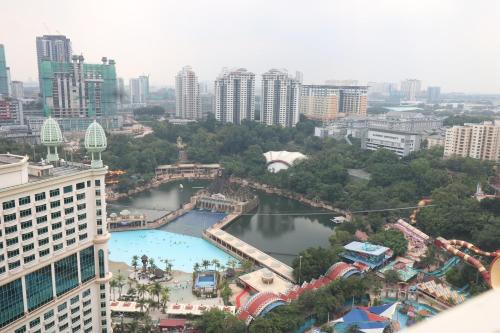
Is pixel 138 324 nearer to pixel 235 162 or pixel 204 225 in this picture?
pixel 204 225

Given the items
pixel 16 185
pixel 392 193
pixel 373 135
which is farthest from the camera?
pixel 373 135

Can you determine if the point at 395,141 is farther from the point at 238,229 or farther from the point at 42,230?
the point at 42,230

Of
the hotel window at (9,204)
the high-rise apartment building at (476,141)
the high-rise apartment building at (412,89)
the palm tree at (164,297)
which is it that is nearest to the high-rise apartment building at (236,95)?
the high-rise apartment building at (476,141)

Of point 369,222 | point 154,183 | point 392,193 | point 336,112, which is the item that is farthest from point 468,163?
point 336,112

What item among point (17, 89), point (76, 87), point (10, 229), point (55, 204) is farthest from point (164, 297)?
point (17, 89)

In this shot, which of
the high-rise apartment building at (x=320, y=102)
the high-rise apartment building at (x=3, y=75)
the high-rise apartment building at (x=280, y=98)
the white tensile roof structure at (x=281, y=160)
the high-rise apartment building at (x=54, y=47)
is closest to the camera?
the white tensile roof structure at (x=281, y=160)

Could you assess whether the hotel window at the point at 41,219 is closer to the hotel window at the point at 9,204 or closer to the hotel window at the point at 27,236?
the hotel window at the point at 27,236

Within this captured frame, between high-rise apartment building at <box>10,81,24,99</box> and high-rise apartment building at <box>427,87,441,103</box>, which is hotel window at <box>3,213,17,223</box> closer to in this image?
high-rise apartment building at <box>10,81,24,99</box>
